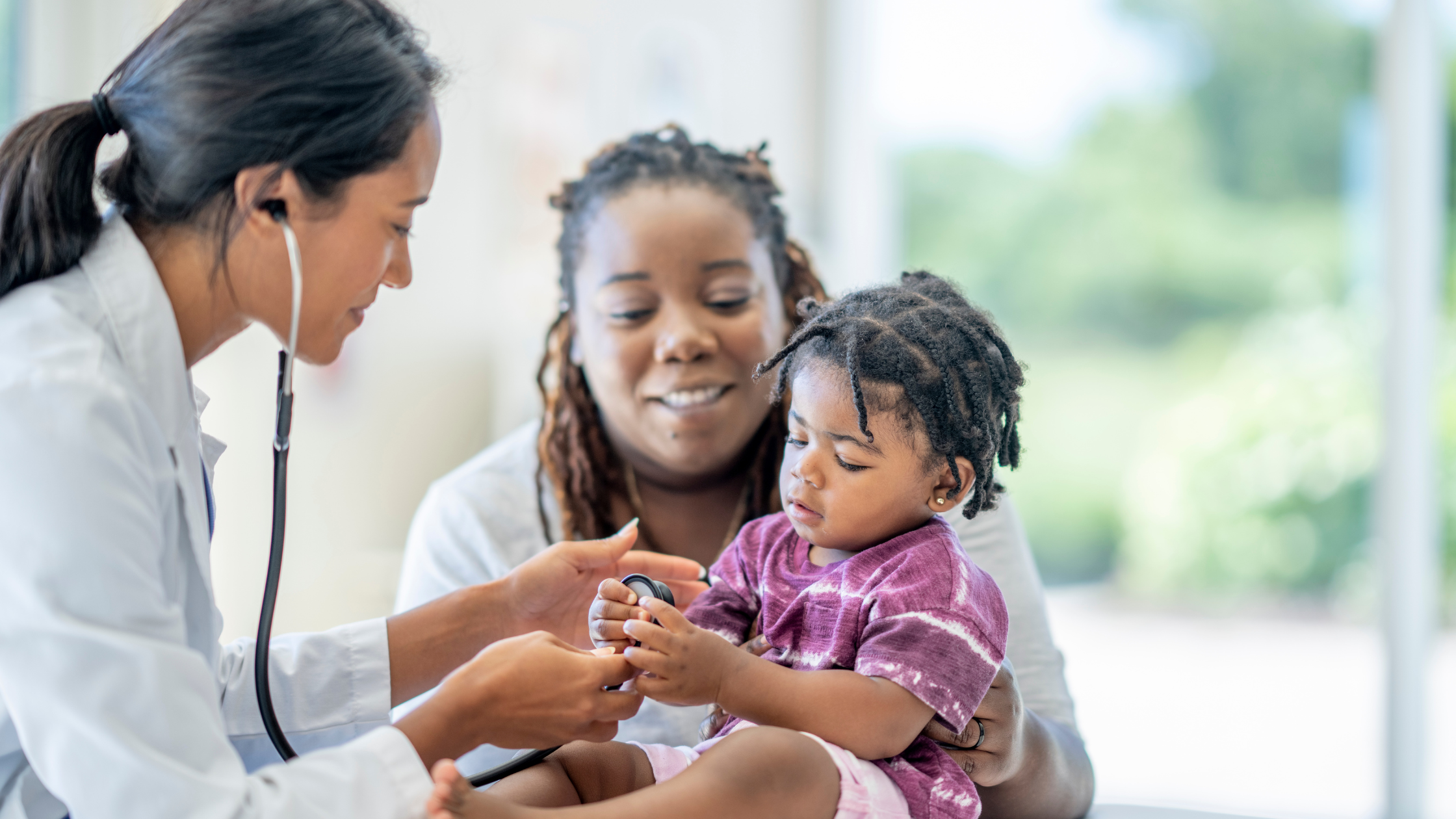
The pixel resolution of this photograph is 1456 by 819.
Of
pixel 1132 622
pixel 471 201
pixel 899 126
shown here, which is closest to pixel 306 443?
pixel 471 201

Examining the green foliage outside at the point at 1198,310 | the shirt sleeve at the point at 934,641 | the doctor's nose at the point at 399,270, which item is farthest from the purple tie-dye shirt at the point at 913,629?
the green foliage outside at the point at 1198,310

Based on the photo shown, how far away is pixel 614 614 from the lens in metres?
1.10

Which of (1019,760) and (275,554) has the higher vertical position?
(275,554)

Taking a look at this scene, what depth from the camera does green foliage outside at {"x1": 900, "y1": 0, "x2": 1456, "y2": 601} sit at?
3473 mm

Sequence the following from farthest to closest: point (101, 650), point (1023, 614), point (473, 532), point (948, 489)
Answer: point (473, 532), point (1023, 614), point (948, 489), point (101, 650)

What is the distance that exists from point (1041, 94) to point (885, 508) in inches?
126

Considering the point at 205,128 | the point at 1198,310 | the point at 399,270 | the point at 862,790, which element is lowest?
the point at 1198,310

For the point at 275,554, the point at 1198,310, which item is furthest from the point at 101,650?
the point at 1198,310

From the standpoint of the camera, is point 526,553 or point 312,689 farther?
point 526,553

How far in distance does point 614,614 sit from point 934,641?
11.9 inches

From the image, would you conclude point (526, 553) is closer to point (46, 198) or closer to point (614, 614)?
point (614, 614)

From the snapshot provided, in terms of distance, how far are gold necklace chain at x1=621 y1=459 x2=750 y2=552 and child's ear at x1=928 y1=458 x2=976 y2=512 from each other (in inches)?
A: 20.8

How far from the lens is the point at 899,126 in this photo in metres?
4.23

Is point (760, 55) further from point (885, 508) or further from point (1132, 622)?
point (885, 508)
